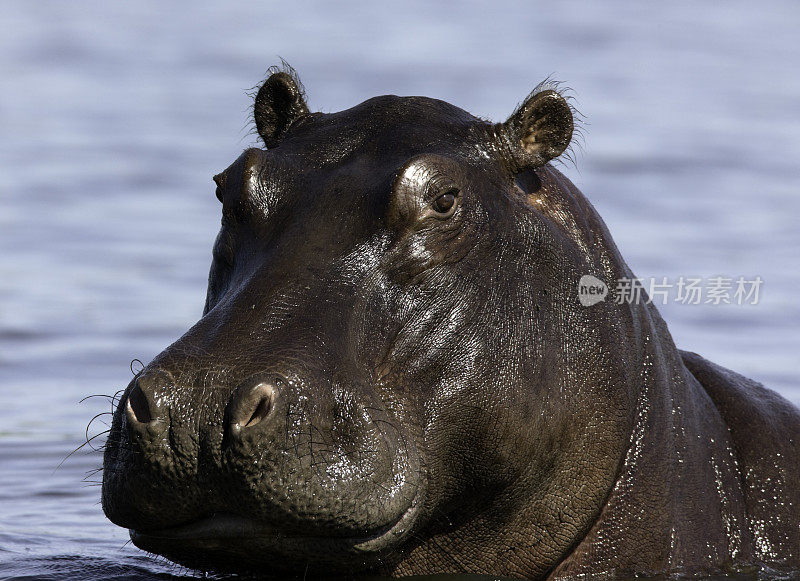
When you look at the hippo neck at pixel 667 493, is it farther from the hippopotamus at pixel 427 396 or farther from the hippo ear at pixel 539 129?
the hippo ear at pixel 539 129

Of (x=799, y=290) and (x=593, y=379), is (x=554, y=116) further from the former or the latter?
(x=799, y=290)

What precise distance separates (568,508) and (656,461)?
22.4 inches

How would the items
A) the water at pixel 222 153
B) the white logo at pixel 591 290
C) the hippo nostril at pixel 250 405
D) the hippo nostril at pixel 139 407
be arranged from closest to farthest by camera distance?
the hippo nostril at pixel 250 405, the hippo nostril at pixel 139 407, the white logo at pixel 591 290, the water at pixel 222 153

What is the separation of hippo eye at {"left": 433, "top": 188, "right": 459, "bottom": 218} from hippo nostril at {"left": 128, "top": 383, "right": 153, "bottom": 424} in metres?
1.59

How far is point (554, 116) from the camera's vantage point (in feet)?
23.6

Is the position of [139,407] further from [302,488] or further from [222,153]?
[222,153]

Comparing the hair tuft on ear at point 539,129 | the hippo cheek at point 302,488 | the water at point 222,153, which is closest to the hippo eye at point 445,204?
the hair tuft on ear at point 539,129

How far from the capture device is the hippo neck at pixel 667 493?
716cm

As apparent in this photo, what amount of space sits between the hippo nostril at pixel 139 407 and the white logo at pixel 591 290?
2.28 metres

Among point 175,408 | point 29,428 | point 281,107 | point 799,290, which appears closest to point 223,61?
point 799,290

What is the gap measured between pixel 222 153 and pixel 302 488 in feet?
62.9

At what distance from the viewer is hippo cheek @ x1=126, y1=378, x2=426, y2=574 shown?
220 inches

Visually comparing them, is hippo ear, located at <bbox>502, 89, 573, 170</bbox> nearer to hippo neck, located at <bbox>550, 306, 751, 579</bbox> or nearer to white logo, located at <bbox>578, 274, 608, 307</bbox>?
white logo, located at <bbox>578, 274, 608, 307</bbox>

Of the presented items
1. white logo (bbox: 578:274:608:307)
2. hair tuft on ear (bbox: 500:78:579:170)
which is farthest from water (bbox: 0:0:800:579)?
hair tuft on ear (bbox: 500:78:579:170)
